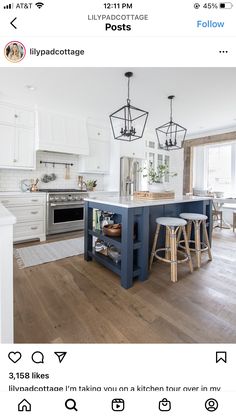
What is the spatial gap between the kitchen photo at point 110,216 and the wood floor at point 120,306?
0.03 ft

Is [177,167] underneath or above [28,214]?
above

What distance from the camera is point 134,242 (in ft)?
6.28

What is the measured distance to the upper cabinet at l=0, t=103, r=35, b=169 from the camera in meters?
3.18

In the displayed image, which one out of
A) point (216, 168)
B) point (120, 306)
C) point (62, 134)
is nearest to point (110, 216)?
point (120, 306)

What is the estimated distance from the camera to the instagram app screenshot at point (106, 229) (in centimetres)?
67

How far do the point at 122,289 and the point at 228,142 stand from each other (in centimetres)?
495

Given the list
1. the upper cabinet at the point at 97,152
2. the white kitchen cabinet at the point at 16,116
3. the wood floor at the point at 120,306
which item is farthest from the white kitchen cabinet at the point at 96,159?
the wood floor at the point at 120,306

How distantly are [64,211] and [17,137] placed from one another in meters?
1.47

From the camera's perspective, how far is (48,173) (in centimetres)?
401
